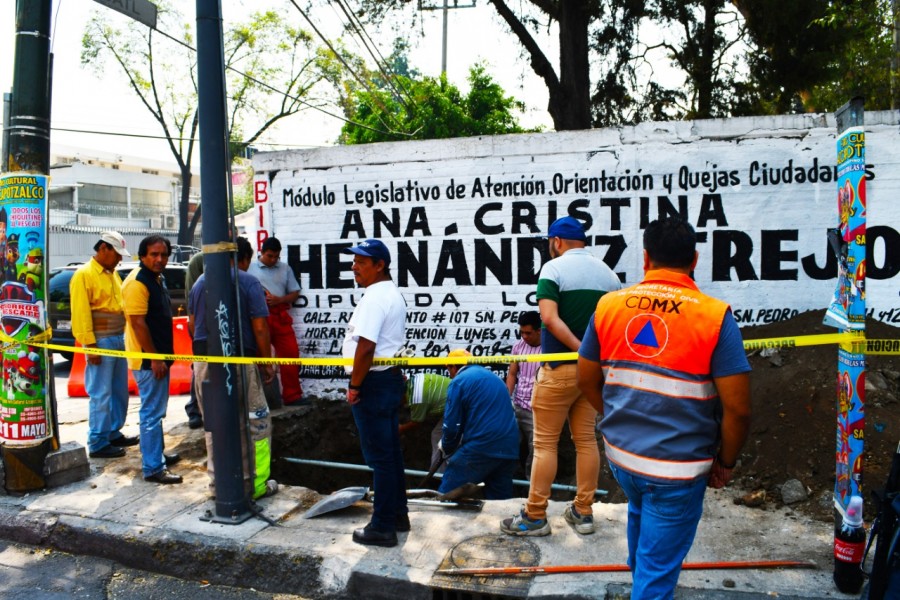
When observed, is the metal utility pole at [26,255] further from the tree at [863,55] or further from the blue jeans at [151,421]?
the tree at [863,55]

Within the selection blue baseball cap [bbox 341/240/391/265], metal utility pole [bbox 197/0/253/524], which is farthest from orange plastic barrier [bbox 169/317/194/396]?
blue baseball cap [bbox 341/240/391/265]

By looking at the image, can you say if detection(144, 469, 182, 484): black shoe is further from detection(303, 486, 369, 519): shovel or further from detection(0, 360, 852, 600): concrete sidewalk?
detection(303, 486, 369, 519): shovel

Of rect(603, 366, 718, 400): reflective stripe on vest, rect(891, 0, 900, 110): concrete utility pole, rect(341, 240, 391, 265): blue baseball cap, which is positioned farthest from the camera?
rect(891, 0, 900, 110): concrete utility pole

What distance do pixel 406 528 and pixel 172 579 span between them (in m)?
1.38

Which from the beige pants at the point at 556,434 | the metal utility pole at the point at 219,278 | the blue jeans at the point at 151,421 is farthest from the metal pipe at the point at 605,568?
the blue jeans at the point at 151,421

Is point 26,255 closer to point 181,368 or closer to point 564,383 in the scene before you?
point 564,383

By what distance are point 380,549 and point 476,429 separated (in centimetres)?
151

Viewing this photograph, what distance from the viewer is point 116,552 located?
4289 mm

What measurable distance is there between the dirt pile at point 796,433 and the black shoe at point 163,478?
1448 mm

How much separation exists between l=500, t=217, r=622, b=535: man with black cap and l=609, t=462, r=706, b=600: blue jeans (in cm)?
135

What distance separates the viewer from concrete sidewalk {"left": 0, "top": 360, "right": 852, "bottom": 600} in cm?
347

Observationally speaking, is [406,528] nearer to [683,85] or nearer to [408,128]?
[683,85]

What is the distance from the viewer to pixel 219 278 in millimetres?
4355

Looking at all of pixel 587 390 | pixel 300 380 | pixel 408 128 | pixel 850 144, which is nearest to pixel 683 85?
pixel 408 128
